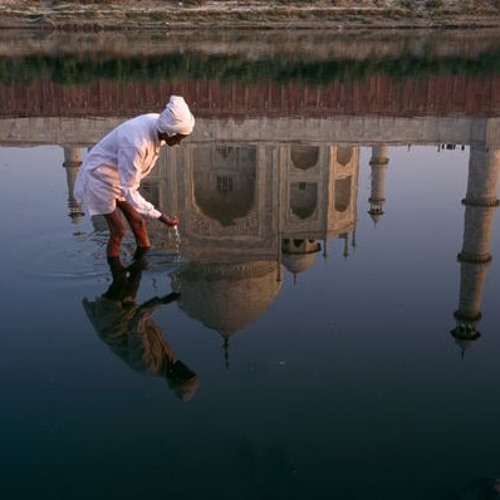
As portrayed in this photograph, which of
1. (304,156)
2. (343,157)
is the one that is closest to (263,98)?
(343,157)

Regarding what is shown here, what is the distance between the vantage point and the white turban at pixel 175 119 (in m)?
4.32

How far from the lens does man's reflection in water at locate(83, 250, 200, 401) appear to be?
3.71 meters

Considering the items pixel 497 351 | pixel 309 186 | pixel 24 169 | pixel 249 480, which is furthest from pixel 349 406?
pixel 309 186

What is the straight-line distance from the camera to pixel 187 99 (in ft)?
47.8

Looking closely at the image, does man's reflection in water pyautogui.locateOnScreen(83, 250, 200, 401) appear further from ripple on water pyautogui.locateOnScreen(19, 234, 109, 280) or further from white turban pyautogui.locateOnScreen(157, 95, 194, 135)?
white turban pyautogui.locateOnScreen(157, 95, 194, 135)

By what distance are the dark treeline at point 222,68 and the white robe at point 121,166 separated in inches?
461

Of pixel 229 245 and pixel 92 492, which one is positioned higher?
pixel 92 492

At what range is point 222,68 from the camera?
18281 mm

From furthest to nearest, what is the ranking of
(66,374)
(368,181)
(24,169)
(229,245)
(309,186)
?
(309,186) → (24,169) → (368,181) → (229,245) → (66,374)

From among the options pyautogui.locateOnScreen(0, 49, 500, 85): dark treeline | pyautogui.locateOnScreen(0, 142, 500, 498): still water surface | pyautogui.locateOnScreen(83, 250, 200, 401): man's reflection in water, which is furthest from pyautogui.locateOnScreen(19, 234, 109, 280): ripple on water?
pyautogui.locateOnScreen(0, 49, 500, 85): dark treeline

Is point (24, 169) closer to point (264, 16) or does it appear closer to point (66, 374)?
point (66, 374)

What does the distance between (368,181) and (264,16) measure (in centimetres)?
2485

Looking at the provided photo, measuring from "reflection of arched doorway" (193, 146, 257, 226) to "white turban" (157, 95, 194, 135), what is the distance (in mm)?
13105

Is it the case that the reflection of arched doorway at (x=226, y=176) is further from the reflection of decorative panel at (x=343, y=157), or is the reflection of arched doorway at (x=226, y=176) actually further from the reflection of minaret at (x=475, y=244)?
the reflection of minaret at (x=475, y=244)
